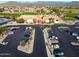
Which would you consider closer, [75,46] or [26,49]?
[26,49]

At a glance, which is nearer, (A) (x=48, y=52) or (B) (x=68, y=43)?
(A) (x=48, y=52)

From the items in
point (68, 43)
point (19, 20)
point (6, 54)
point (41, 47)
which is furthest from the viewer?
point (19, 20)

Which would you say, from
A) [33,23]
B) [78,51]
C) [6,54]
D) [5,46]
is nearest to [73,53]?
[78,51]

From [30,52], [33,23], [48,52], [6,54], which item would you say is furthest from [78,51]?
[33,23]

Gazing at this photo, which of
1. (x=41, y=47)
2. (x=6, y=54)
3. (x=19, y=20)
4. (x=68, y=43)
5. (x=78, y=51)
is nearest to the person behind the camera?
(x=6, y=54)

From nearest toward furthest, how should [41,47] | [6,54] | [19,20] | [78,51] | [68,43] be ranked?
[6,54]
[78,51]
[41,47]
[68,43]
[19,20]

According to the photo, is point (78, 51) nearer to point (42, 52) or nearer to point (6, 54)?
point (42, 52)

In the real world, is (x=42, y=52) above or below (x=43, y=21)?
above

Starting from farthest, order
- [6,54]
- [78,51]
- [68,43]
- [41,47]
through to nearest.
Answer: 1. [68,43]
2. [41,47]
3. [78,51]
4. [6,54]

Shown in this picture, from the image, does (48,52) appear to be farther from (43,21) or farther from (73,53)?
(43,21)
